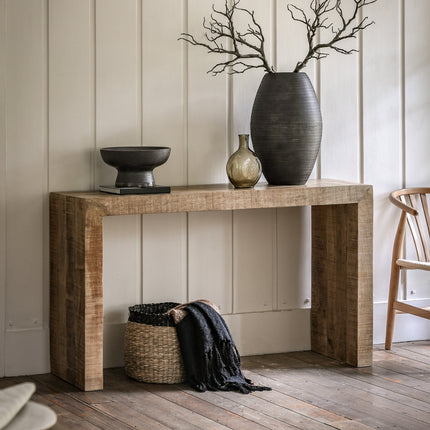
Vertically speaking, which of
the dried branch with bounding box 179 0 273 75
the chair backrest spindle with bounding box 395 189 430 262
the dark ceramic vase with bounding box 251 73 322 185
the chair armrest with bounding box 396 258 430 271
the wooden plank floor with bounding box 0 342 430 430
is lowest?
the wooden plank floor with bounding box 0 342 430 430

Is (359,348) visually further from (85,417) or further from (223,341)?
(85,417)

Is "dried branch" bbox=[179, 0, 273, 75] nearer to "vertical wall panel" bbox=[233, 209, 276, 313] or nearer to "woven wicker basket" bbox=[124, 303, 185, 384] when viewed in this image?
"vertical wall panel" bbox=[233, 209, 276, 313]

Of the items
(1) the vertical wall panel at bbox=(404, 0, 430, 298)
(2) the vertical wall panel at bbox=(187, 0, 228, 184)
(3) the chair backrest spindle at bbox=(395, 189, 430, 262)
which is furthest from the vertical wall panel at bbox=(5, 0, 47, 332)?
(1) the vertical wall panel at bbox=(404, 0, 430, 298)

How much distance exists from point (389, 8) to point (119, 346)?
2168 mm

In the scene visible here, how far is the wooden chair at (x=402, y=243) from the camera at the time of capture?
3.99 metres

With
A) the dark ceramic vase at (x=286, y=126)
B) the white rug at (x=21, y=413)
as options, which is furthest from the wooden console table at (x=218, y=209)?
the white rug at (x=21, y=413)

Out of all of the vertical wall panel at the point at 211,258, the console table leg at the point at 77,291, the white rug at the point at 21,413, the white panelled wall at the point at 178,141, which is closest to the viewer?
the white rug at the point at 21,413

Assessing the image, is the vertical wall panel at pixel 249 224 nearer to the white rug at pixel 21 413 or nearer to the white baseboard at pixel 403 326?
the white baseboard at pixel 403 326

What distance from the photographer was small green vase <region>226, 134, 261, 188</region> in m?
3.68

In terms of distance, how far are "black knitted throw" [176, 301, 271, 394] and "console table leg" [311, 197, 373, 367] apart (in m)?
0.61

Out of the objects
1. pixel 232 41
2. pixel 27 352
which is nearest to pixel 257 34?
pixel 232 41

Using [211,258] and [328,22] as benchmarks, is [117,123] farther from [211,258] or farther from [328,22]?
[328,22]

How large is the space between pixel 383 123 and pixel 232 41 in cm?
92

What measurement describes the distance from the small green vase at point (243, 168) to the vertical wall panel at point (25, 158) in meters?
0.84
